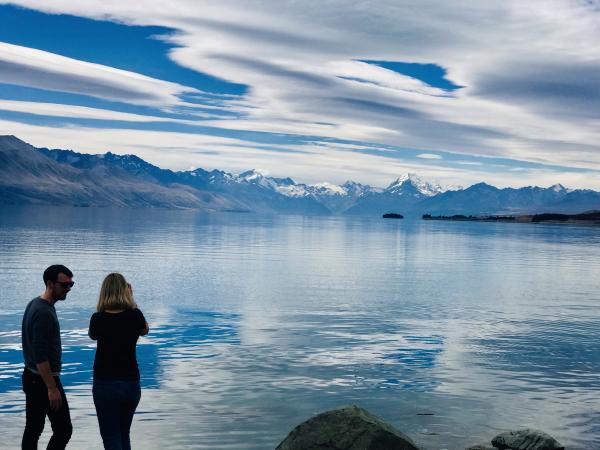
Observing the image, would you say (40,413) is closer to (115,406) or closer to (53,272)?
Result: (115,406)

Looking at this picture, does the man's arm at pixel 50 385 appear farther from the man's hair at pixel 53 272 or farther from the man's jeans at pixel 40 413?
the man's hair at pixel 53 272

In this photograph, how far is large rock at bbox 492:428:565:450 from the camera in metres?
17.3

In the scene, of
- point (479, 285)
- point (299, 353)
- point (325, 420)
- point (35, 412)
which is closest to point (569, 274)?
point (479, 285)

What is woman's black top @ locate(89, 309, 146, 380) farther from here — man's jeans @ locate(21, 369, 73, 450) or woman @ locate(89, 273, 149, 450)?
man's jeans @ locate(21, 369, 73, 450)

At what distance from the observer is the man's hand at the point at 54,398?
11266 millimetres

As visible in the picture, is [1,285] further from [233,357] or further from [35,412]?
[35,412]

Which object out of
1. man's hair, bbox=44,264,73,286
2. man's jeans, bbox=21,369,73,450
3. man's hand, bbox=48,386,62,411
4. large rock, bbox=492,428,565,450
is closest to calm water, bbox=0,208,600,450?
large rock, bbox=492,428,565,450

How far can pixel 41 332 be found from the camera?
1105cm

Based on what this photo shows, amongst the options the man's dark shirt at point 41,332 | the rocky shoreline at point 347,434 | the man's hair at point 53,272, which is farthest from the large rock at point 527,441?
the man's hair at point 53,272

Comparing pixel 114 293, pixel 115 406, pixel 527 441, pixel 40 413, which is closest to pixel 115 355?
pixel 115 406

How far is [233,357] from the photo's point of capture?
28188 millimetres

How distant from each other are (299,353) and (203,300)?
18.7 m

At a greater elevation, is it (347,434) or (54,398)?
(54,398)

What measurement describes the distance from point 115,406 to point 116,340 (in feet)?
3.73
